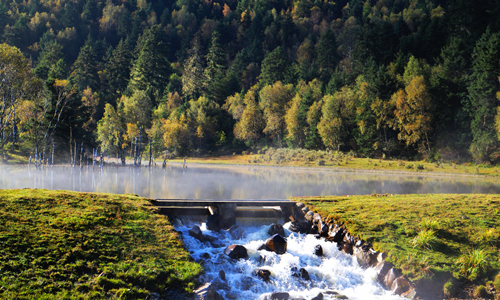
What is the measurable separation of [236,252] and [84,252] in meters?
4.21

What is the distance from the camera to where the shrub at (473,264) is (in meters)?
8.62

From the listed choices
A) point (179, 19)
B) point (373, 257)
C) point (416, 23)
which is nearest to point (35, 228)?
point (373, 257)

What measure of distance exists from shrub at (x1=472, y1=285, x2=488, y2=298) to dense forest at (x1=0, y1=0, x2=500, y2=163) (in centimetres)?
3160

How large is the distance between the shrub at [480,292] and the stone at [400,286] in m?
1.44

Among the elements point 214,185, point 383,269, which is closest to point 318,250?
point 383,269

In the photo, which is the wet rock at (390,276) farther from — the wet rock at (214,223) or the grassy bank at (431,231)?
the wet rock at (214,223)

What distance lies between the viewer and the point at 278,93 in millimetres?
67688

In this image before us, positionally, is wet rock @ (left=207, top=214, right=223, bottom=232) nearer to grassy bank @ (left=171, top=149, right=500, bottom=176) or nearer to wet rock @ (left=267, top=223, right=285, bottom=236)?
wet rock @ (left=267, top=223, right=285, bottom=236)

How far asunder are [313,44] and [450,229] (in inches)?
4123

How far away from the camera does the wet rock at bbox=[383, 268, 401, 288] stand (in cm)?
873

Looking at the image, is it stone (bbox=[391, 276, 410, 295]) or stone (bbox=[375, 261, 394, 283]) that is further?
stone (bbox=[375, 261, 394, 283])

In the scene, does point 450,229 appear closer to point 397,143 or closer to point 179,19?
point 397,143

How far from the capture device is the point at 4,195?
33.8 ft

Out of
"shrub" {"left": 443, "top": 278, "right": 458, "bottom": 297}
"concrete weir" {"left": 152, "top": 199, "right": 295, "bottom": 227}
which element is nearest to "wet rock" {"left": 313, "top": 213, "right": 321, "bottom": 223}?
"concrete weir" {"left": 152, "top": 199, "right": 295, "bottom": 227}
